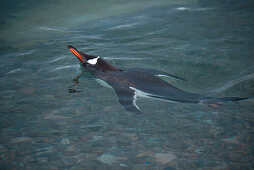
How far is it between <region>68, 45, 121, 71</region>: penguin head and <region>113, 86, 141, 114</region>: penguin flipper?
58 cm

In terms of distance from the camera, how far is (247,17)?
6434 millimetres

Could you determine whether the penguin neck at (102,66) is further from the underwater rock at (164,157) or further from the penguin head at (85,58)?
the underwater rock at (164,157)

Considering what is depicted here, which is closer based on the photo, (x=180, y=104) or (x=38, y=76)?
(x=180, y=104)

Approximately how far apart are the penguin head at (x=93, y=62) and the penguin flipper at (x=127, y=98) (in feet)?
1.92

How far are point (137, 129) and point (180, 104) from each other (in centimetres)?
74

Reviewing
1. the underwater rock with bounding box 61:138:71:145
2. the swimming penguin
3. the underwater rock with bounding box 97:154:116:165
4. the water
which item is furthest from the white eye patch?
the underwater rock with bounding box 97:154:116:165

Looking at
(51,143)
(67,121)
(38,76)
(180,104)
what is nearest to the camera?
(51,143)

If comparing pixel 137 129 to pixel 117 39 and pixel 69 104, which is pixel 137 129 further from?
pixel 117 39

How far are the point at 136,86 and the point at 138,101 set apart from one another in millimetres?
311

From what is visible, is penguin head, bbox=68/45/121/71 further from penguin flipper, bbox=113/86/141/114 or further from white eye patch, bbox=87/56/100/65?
penguin flipper, bbox=113/86/141/114

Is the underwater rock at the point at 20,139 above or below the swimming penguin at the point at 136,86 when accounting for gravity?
below

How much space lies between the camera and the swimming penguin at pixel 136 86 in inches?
115

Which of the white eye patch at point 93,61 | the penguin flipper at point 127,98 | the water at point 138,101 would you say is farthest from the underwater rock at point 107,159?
the white eye patch at point 93,61

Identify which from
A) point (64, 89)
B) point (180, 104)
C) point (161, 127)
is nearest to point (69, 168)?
point (161, 127)
